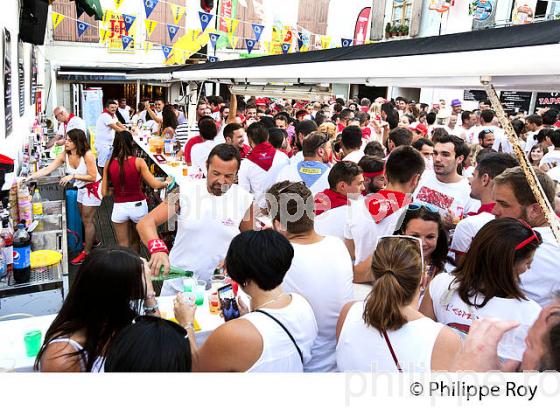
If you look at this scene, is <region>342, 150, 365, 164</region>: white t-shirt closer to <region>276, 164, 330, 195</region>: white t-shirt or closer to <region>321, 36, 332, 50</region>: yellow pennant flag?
<region>276, 164, 330, 195</region>: white t-shirt

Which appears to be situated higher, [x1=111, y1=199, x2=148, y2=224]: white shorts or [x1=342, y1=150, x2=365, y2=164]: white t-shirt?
[x1=342, y1=150, x2=365, y2=164]: white t-shirt

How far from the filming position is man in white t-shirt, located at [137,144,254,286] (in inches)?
121

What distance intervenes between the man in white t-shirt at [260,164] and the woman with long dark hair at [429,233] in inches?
109

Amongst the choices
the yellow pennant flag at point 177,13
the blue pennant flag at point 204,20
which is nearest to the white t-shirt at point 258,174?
the blue pennant flag at point 204,20

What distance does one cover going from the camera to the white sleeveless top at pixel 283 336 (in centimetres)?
172

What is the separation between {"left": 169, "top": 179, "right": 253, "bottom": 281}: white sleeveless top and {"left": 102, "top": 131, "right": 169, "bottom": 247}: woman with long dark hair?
6.33 ft

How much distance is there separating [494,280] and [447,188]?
2.06 m

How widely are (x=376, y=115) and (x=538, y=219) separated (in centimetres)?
546

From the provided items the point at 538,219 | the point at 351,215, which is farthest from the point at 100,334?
the point at 538,219

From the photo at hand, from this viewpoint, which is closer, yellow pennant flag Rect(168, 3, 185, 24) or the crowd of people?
the crowd of people

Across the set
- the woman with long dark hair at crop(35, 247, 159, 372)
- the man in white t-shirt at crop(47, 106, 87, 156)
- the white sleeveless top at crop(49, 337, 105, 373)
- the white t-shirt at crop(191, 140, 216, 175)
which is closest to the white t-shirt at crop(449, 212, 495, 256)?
the woman with long dark hair at crop(35, 247, 159, 372)

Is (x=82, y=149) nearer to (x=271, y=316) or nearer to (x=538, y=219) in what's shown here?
(x=271, y=316)

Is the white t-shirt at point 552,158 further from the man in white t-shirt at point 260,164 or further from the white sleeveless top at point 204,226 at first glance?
the white sleeveless top at point 204,226
